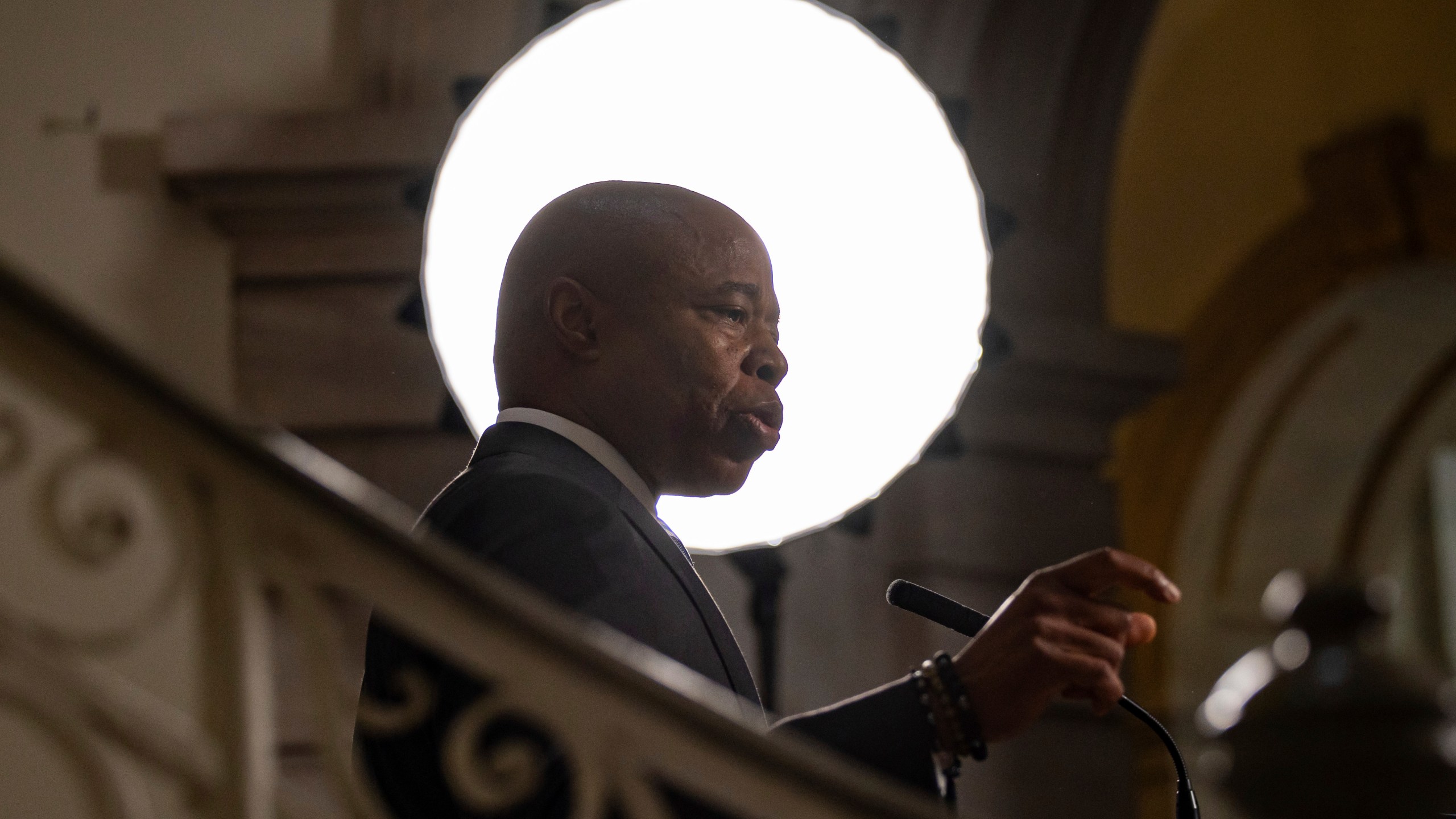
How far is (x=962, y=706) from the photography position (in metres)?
1.12

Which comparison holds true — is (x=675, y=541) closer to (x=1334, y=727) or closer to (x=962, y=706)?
(x=962, y=706)

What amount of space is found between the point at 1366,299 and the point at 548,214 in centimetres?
569

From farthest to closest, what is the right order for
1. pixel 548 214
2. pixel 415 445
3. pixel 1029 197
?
1. pixel 1029 197
2. pixel 415 445
3. pixel 548 214

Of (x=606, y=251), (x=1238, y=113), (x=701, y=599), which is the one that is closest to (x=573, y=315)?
(x=606, y=251)

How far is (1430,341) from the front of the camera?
632 cm

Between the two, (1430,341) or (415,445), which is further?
(1430,341)

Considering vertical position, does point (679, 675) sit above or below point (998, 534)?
above

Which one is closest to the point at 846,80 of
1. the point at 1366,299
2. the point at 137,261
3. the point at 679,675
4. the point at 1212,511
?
the point at 137,261

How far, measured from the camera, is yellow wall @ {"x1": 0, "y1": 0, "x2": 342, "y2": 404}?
2.22 meters

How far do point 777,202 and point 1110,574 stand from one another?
2.99 ft

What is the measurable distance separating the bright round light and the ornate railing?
3.33 feet

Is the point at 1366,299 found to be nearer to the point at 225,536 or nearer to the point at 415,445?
the point at 415,445

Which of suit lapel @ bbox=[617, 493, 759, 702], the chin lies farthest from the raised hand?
the chin

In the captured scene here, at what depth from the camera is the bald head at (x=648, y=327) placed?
1.38 m
